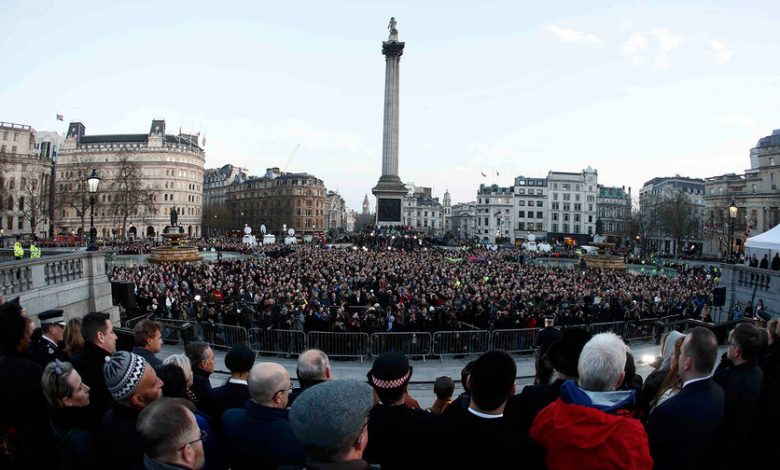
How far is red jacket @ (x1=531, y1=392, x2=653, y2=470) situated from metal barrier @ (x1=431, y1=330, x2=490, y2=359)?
11.7 m

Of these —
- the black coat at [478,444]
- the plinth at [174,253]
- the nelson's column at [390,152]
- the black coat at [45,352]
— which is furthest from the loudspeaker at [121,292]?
the nelson's column at [390,152]

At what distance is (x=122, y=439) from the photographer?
12.2ft

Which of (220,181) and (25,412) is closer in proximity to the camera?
(25,412)

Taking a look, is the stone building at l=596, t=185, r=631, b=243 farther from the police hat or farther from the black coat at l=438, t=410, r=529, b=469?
the black coat at l=438, t=410, r=529, b=469

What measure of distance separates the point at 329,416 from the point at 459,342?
12767mm

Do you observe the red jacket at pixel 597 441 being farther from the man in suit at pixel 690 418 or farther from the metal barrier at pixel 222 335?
the metal barrier at pixel 222 335

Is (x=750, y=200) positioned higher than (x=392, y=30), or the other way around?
(x=392, y=30)

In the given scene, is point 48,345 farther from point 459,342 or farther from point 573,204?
point 573,204

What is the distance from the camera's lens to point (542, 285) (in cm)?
2570

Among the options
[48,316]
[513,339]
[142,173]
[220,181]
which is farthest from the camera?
[220,181]

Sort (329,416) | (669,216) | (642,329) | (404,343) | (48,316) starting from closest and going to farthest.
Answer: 1. (329,416)
2. (48,316)
3. (404,343)
4. (642,329)
5. (669,216)

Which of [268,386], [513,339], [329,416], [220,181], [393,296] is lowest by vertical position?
[513,339]

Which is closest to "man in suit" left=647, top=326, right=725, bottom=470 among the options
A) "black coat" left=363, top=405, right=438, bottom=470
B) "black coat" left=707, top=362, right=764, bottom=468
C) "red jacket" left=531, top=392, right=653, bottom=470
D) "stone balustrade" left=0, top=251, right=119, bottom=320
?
"black coat" left=707, top=362, right=764, bottom=468

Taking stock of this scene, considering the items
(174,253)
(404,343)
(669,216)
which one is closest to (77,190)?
(174,253)
